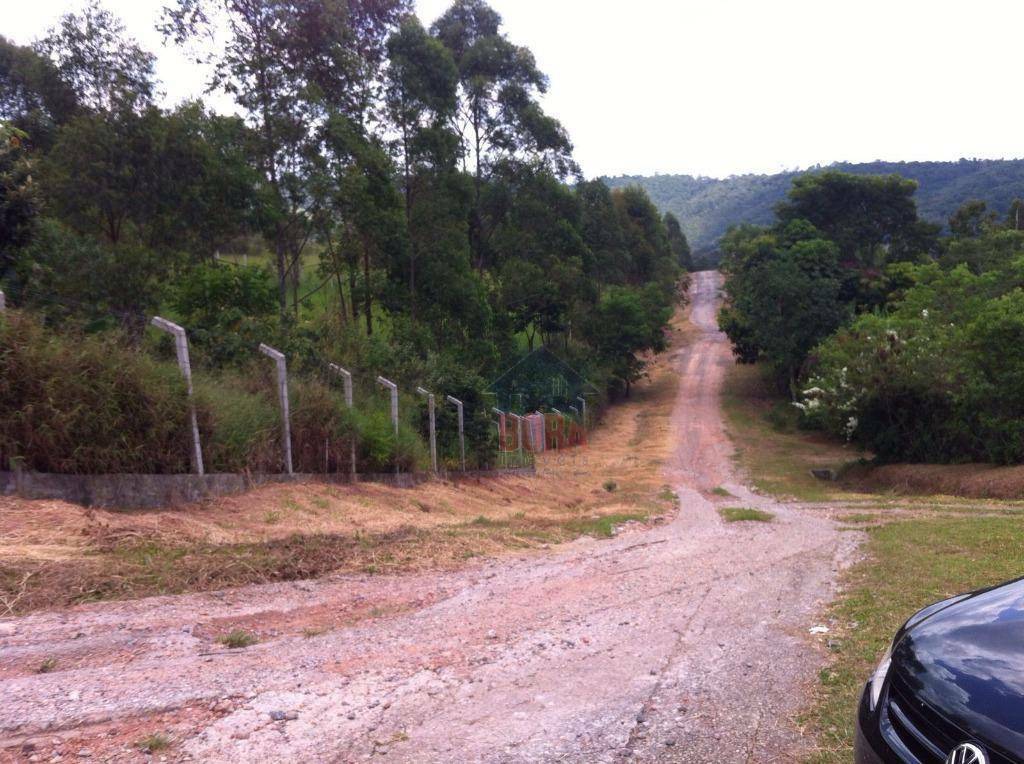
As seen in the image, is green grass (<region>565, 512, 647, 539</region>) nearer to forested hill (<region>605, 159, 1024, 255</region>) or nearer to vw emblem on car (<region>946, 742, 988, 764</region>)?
vw emblem on car (<region>946, 742, 988, 764</region>)

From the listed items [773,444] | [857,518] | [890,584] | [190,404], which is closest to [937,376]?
[857,518]

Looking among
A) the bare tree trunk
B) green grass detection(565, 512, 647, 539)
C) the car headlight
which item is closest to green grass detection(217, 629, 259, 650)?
the car headlight

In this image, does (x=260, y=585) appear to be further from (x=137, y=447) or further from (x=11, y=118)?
(x=11, y=118)

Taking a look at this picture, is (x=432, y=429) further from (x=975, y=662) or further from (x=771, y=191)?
(x=771, y=191)

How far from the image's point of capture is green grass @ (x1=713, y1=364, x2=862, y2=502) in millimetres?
25062

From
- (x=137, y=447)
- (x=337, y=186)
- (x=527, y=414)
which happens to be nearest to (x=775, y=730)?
(x=137, y=447)

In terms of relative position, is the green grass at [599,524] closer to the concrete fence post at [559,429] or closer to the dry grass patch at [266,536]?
the dry grass patch at [266,536]

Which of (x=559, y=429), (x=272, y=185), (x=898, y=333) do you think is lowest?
(x=559, y=429)

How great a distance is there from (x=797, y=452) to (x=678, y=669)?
30226 millimetres

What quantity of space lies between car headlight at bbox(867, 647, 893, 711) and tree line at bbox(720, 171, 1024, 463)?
20.4 m

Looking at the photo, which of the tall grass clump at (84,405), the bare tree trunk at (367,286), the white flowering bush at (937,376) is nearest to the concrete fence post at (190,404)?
the tall grass clump at (84,405)

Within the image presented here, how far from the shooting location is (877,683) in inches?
130

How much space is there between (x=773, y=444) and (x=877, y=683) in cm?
3382

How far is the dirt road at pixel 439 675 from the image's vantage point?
3.96m
